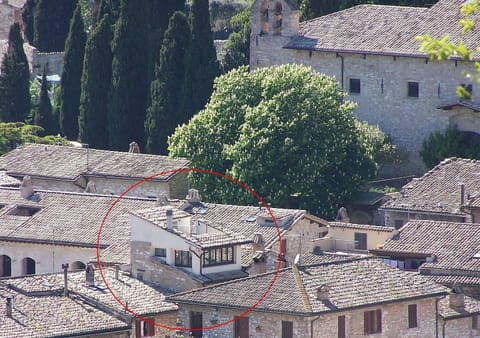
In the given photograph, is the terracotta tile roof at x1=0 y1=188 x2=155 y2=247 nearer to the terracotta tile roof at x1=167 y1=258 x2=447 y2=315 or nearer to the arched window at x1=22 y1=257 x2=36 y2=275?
the arched window at x1=22 y1=257 x2=36 y2=275

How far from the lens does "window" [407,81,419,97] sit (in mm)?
84125

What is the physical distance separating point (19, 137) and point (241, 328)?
38.1 metres

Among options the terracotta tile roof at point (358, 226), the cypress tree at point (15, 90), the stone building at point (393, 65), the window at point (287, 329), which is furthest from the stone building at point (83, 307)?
the cypress tree at point (15, 90)

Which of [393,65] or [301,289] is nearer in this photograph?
[301,289]

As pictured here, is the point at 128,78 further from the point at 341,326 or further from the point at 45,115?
the point at 341,326

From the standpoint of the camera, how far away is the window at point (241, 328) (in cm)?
5747

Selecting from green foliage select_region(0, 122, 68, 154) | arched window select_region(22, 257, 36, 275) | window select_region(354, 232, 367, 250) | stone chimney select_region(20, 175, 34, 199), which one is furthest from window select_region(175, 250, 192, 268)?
green foliage select_region(0, 122, 68, 154)

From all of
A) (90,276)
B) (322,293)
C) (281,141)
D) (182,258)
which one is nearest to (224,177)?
(281,141)

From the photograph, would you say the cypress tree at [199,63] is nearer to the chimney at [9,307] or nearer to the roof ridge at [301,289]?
the roof ridge at [301,289]

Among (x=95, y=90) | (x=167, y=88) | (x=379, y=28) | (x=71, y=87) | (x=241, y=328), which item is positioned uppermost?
(x=379, y=28)

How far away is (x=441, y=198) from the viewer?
241 ft

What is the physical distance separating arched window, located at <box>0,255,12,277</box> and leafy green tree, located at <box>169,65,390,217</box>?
871 centimetres

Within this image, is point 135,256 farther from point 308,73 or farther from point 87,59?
point 87,59

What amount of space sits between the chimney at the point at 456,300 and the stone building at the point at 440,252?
1.53 metres
